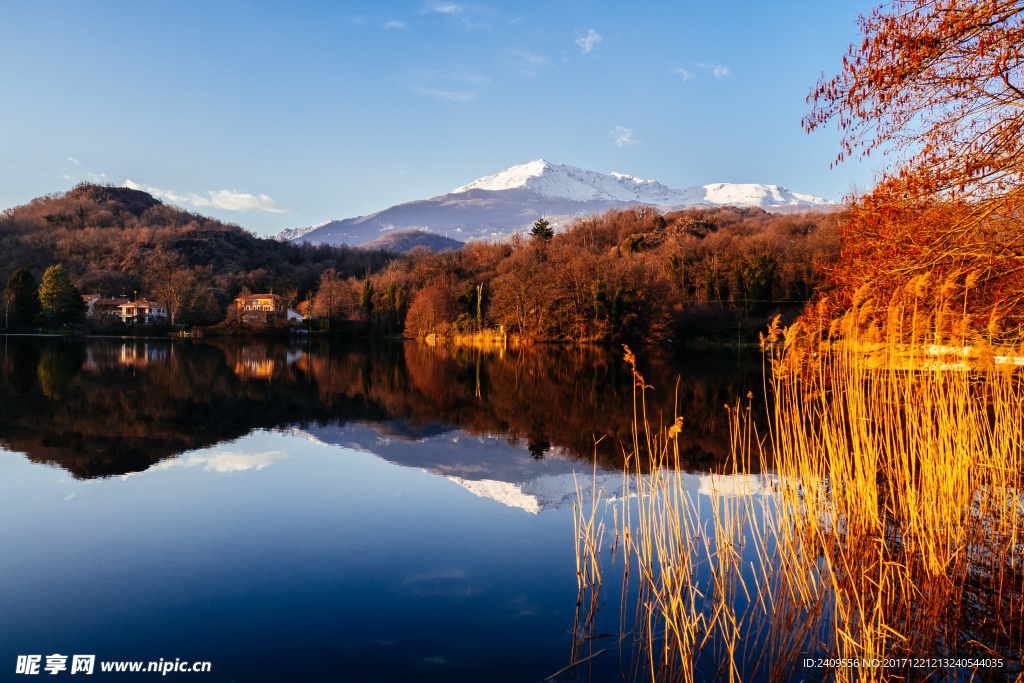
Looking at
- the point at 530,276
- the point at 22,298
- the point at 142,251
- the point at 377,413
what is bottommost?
the point at 377,413

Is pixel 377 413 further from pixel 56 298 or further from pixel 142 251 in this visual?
pixel 142 251

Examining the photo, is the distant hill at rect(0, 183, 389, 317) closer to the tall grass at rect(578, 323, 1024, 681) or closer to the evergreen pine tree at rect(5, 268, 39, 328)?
the evergreen pine tree at rect(5, 268, 39, 328)

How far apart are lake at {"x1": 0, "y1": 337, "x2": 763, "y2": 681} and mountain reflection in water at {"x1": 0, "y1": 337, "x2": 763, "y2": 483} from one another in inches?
3.7

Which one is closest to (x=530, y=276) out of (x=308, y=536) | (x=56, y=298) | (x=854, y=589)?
(x=308, y=536)

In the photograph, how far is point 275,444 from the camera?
34.1 ft

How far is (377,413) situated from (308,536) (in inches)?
317

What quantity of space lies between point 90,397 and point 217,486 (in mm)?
9527

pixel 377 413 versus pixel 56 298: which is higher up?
pixel 56 298

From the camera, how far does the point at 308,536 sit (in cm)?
594

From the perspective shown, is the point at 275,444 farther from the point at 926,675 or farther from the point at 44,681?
the point at 926,675

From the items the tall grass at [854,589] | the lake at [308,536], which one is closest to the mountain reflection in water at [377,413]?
the lake at [308,536]

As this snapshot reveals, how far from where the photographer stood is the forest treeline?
47906 millimetres

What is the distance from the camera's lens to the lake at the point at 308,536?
12.8 ft

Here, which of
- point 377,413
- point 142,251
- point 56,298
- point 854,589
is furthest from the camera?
point 142,251
